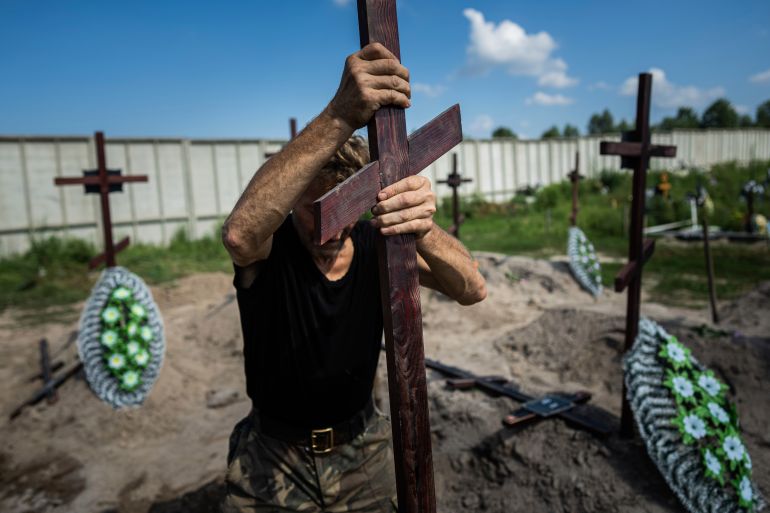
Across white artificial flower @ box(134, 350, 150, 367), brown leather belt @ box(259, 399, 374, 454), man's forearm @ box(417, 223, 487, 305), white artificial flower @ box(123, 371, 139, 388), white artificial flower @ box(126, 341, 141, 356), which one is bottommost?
white artificial flower @ box(123, 371, 139, 388)

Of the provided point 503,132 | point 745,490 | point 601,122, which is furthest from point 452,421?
point 601,122

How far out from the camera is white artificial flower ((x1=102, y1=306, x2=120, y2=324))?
15.4 ft

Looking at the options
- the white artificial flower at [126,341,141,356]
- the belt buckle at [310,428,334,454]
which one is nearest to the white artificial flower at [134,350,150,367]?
the white artificial flower at [126,341,141,356]

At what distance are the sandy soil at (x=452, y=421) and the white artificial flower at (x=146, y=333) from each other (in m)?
0.53

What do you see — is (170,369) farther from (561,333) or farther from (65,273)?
(65,273)

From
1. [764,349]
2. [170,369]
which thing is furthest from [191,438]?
[764,349]

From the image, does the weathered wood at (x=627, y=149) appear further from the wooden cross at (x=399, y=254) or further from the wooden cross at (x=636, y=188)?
the wooden cross at (x=399, y=254)

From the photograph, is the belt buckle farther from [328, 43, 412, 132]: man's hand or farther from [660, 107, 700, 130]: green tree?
[660, 107, 700, 130]: green tree

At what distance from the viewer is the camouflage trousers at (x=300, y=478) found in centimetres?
197

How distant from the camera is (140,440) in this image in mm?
4418

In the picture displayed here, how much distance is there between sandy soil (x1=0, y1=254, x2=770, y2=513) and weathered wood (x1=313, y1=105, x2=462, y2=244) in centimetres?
226

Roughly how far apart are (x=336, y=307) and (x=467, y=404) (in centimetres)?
233

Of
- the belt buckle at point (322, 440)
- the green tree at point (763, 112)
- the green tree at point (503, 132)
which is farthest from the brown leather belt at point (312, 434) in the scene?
the green tree at point (763, 112)

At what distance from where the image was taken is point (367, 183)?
1.28m
